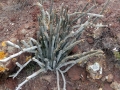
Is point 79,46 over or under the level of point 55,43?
under

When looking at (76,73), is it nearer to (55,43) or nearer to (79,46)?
(79,46)

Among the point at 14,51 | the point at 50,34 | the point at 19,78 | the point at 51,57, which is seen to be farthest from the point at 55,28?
the point at 19,78

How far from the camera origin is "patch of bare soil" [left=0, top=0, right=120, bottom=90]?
2.33 m

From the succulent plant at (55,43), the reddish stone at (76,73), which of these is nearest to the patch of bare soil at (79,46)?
the reddish stone at (76,73)

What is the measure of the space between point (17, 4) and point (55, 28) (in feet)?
2.41

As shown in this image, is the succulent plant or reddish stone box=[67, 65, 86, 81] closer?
the succulent plant

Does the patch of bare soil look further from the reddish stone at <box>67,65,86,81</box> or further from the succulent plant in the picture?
the succulent plant

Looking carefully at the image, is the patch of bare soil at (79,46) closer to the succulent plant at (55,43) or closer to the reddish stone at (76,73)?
the reddish stone at (76,73)

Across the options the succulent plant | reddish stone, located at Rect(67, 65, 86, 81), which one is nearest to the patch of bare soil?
reddish stone, located at Rect(67, 65, 86, 81)

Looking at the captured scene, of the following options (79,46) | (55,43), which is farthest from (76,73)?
(55,43)

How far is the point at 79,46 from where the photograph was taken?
8.05 feet

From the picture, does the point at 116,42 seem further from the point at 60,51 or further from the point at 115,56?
the point at 60,51

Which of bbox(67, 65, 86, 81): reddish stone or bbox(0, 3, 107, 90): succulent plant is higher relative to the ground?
bbox(0, 3, 107, 90): succulent plant

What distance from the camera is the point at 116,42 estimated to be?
8.03ft
